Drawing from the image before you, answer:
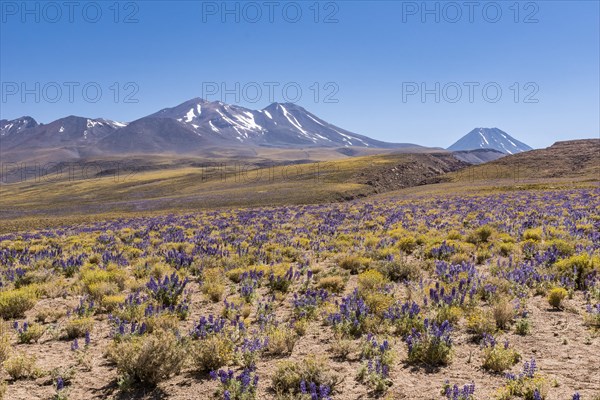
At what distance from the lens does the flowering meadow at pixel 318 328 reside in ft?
16.5

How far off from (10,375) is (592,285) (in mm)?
9923

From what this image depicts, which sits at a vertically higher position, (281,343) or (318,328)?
(281,343)

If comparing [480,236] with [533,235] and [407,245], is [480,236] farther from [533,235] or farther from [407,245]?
[407,245]

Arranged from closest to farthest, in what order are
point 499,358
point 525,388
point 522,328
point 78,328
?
point 525,388
point 499,358
point 522,328
point 78,328

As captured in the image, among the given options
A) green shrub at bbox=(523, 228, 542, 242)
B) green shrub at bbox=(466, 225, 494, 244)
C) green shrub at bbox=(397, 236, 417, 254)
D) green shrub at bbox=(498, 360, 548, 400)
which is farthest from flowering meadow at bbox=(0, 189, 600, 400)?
green shrub at bbox=(466, 225, 494, 244)

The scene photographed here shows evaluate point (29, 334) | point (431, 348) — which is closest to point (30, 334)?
point (29, 334)

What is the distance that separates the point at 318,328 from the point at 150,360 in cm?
285

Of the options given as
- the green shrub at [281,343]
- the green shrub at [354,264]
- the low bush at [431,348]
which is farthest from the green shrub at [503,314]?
the green shrub at [354,264]

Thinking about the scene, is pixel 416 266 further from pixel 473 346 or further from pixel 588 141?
pixel 588 141

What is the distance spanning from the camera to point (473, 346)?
5977 millimetres

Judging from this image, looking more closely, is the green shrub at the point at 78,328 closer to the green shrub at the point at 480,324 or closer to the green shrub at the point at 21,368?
the green shrub at the point at 21,368

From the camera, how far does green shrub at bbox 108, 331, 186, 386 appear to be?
520 cm

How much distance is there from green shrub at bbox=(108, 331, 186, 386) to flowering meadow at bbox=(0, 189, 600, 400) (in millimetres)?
19

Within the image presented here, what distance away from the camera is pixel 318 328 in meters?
7.05
